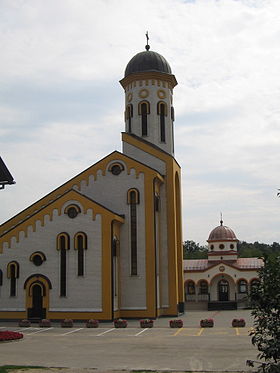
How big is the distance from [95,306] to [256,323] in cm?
2110

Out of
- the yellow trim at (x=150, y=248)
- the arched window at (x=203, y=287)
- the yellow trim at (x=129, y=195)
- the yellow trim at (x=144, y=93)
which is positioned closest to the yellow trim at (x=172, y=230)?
the yellow trim at (x=150, y=248)

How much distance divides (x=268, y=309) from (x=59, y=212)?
23362 mm

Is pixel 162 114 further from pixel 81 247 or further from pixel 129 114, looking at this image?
pixel 81 247

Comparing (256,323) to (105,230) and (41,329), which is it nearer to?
(41,329)

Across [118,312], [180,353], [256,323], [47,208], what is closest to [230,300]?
[118,312]

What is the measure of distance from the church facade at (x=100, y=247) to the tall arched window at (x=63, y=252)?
64 mm

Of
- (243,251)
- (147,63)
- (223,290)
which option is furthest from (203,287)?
(243,251)

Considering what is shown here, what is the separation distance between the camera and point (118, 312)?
32312mm

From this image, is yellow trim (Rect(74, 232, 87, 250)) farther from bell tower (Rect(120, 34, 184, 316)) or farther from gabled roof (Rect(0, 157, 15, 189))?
gabled roof (Rect(0, 157, 15, 189))

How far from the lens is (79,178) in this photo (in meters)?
35.8

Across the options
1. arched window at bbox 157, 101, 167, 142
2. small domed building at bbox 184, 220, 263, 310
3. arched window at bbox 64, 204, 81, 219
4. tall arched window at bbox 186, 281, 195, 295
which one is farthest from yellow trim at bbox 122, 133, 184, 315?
tall arched window at bbox 186, 281, 195, 295

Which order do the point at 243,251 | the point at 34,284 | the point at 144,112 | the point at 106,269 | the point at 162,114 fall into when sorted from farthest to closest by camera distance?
1. the point at 243,251
2. the point at 162,114
3. the point at 144,112
4. the point at 34,284
5. the point at 106,269

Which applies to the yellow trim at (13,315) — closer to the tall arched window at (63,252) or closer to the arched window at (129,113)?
the tall arched window at (63,252)

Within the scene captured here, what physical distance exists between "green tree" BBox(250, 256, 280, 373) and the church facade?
67.5 ft
